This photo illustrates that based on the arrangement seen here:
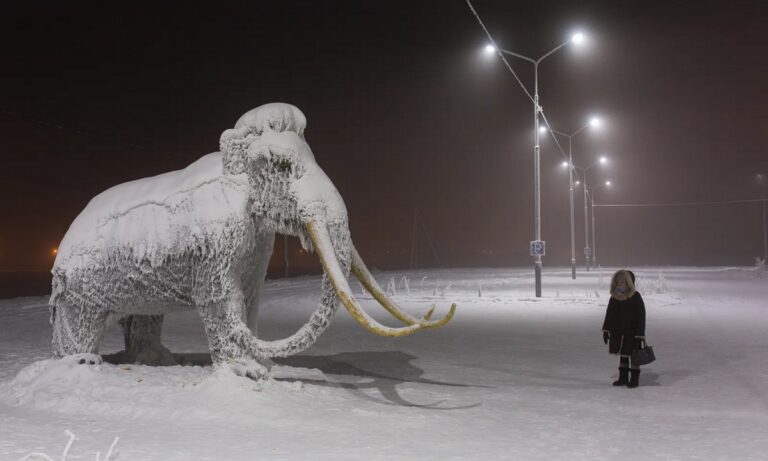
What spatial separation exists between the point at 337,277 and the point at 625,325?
3.33 meters

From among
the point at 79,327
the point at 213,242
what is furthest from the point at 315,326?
the point at 79,327

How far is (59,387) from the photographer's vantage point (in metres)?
6.48

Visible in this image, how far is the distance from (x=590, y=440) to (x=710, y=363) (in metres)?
4.30

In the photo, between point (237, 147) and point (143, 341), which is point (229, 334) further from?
point (143, 341)

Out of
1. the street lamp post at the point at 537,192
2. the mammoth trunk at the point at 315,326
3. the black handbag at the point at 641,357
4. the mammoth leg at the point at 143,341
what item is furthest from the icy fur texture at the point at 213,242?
the street lamp post at the point at 537,192

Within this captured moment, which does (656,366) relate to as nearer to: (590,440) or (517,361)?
(517,361)

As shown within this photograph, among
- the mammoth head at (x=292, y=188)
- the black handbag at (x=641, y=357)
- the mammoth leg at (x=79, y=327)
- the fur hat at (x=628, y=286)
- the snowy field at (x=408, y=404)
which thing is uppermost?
the mammoth head at (x=292, y=188)

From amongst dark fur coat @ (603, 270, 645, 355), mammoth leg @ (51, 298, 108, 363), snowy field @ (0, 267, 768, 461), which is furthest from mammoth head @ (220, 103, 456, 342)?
dark fur coat @ (603, 270, 645, 355)

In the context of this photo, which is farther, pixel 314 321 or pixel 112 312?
pixel 112 312

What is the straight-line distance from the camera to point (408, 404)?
6.34 metres

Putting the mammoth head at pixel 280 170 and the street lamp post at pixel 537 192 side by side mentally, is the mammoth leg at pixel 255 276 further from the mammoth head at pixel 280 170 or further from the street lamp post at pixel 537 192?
the street lamp post at pixel 537 192

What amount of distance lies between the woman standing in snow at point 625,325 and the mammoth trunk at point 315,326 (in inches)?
120

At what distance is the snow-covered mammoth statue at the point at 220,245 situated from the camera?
632cm

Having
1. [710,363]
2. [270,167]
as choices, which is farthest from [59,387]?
[710,363]
